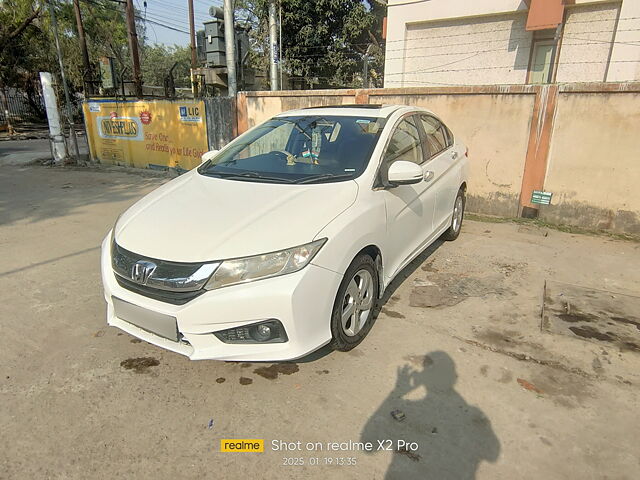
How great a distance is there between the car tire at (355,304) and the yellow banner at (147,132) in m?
6.97

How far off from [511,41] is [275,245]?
33.8 feet

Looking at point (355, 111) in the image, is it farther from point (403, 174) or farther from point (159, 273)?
point (159, 273)

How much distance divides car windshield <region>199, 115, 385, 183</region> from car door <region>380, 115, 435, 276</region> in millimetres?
214

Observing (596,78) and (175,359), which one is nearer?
(175,359)

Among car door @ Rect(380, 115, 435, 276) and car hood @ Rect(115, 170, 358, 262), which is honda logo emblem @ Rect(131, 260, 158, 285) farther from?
car door @ Rect(380, 115, 435, 276)

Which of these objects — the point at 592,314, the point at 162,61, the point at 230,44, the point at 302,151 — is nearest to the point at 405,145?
the point at 302,151

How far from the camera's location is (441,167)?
4.32 m

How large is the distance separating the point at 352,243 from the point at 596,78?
9464 millimetres

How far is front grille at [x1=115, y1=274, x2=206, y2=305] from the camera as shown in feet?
7.69

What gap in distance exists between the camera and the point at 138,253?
8.21 ft

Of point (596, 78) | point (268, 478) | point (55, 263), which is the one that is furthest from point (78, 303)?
point (596, 78)

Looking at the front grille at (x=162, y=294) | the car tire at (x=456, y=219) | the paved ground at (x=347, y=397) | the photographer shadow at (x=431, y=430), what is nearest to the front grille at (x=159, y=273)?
the front grille at (x=162, y=294)

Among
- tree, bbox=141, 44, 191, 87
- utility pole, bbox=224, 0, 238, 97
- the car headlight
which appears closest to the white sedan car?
the car headlight

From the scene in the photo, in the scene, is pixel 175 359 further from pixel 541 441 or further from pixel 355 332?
pixel 541 441
